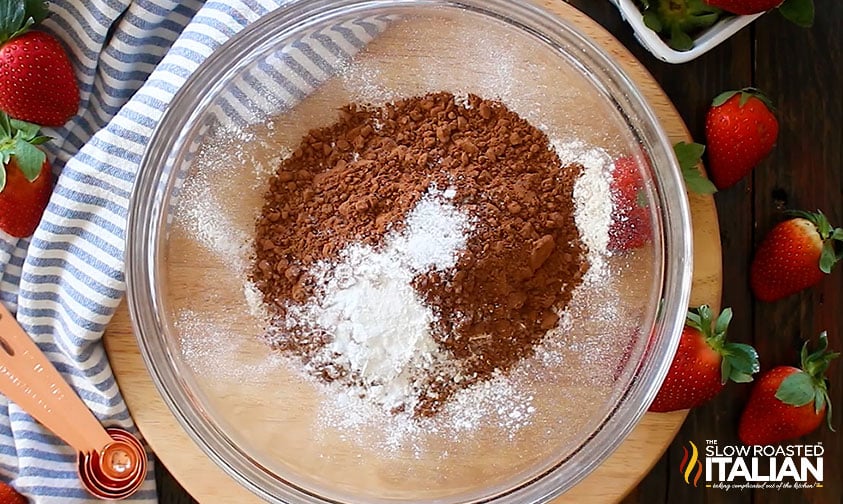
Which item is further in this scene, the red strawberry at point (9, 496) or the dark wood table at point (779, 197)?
the dark wood table at point (779, 197)

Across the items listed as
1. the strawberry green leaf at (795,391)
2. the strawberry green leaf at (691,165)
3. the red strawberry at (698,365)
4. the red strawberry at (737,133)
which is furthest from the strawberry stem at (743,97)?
the strawberry green leaf at (795,391)

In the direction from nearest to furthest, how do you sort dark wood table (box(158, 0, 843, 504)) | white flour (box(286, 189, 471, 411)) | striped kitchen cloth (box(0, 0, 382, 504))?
white flour (box(286, 189, 471, 411)), striped kitchen cloth (box(0, 0, 382, 504)), dark wood table (box(158, 0, 843, 504))

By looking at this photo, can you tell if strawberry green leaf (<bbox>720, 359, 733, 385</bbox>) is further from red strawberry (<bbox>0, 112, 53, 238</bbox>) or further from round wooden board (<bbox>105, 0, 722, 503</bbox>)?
red strawberry (<bbox>0, 112, 53, 238</bbox>)

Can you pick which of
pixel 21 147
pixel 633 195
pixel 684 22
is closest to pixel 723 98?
pixel 684 22

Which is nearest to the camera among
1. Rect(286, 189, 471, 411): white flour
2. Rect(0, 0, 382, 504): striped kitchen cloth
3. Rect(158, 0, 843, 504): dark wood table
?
Rect(286, 189, 471, 411): white flour

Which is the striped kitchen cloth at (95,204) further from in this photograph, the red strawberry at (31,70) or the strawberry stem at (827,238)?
the strawberry stem at (827,238)

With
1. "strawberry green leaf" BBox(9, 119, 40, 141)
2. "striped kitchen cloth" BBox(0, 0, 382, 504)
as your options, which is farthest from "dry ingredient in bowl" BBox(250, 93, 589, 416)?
"strawberry green leaf" BBox(9, 119, 40, 141)

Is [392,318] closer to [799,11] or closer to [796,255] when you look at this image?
[796,255]
